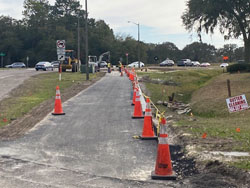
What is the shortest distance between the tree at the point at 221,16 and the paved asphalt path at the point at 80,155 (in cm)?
2465

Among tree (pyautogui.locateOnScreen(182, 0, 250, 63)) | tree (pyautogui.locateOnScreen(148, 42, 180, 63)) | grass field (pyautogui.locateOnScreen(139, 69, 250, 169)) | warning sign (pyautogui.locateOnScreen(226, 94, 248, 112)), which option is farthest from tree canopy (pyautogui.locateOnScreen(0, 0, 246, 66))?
warning sign (pyautogui.locateOnScreen(226, 94, 248, 112))

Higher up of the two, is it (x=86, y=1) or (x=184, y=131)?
(x=86, y=1)

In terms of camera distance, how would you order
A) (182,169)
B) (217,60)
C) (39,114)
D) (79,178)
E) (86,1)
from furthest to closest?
(217,60), (86,1), (39,114), (182,169), (79,178)

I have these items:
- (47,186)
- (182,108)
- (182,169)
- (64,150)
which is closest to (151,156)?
(182,169)

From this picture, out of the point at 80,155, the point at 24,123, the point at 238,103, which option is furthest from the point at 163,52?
the point at 80,155

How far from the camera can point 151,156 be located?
8000 millimetres

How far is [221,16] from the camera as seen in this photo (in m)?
38.1

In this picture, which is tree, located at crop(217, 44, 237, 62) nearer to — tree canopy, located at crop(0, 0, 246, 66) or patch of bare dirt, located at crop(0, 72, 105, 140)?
tree canopy, located at crop(0, 0, 246, 66)

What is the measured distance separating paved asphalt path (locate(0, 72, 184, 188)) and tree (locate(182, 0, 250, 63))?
2465cm

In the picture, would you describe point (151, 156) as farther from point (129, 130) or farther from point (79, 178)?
point (129, 130)

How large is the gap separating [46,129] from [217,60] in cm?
12076

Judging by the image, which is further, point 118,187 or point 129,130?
point 129,130

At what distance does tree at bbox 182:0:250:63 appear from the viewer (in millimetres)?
34656

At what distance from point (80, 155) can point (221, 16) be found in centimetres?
3290
